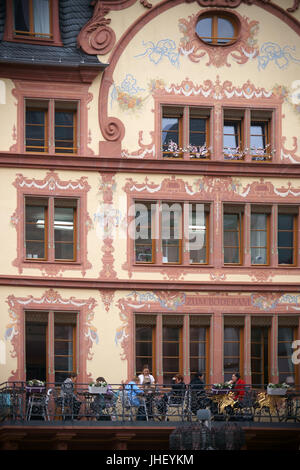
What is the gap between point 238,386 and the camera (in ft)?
149

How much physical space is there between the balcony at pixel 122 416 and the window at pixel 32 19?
36.2ft

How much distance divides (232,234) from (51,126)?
6714 millimetres

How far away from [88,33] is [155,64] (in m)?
2.33

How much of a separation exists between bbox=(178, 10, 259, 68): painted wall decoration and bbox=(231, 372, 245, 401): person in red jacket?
9.95 meters

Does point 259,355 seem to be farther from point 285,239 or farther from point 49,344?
point 49,344

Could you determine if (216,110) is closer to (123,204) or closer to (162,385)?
(123,204)

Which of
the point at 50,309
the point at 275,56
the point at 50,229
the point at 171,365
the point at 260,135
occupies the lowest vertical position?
the point at 171,365

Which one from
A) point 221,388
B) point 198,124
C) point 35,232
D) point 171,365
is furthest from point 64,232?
point 221,388

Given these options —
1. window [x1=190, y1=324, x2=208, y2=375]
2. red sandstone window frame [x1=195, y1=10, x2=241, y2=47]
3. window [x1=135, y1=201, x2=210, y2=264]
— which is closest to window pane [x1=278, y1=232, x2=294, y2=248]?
window [x1=135, y1=201, x2=210, y2=264]

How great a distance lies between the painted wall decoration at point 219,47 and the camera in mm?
47594

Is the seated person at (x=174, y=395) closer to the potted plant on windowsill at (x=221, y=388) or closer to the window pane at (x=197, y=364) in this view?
the potted plant on windowsill at (x=221, y=388)

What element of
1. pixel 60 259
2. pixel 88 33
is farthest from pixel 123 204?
pixel 88 33

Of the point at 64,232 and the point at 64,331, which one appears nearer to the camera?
the point at 64,331

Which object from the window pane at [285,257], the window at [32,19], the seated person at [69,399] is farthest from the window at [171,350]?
the window at [32,19]
